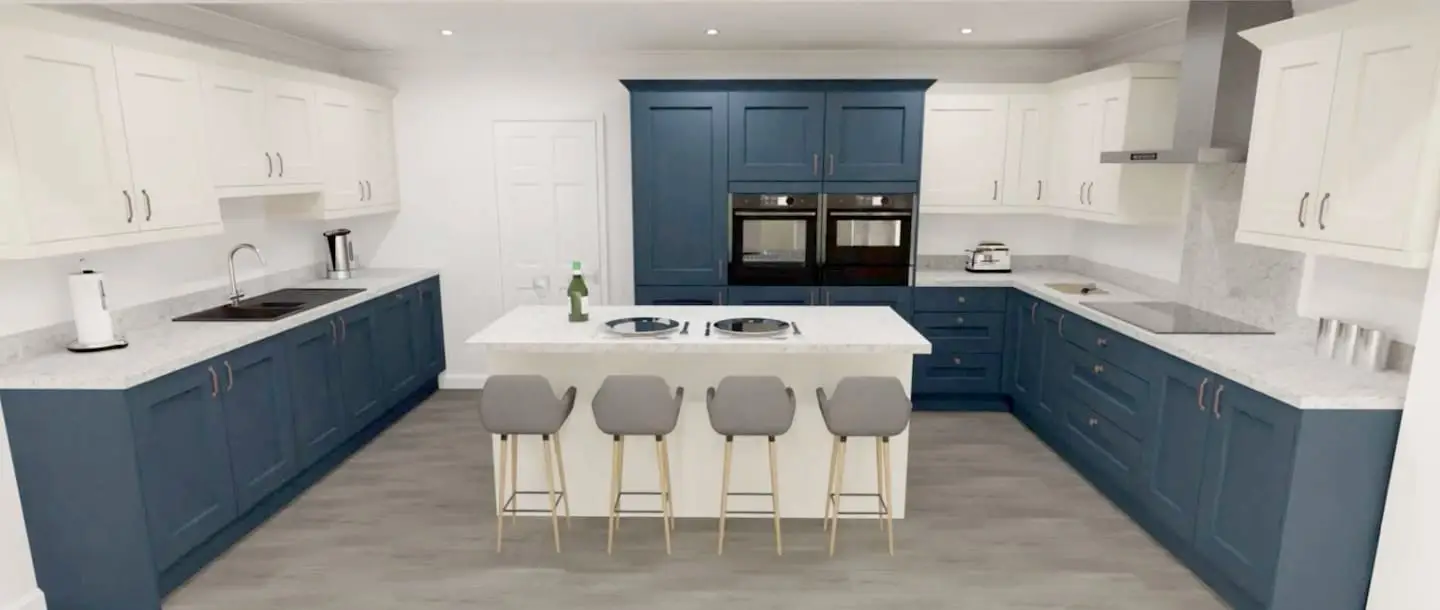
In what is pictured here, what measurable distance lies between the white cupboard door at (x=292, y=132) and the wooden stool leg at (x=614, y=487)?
2.43m

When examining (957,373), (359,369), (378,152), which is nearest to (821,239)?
(957,373)

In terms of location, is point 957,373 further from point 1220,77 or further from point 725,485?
point 725,485

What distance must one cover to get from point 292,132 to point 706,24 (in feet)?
7.87

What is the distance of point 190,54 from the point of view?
3395 millimetres

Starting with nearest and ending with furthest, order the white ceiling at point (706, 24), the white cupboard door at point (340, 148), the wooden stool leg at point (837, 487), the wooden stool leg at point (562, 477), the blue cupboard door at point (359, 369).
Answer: the wooden stool leg at point (837, 487)
the wooden stool leg at point (562, 477)
the white ceiling at point (706, 24)
the blue cupboard door at point (359, 369)
the white cupboard door at point (340, 148)

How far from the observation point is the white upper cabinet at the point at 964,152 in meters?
5.02

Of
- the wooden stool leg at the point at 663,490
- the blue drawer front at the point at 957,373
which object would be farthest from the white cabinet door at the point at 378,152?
the blue drawer front at the point at 957,373

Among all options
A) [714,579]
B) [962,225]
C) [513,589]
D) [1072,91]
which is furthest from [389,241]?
[1072,91]

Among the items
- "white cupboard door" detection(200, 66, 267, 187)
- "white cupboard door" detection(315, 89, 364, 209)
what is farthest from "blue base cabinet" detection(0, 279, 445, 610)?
"white cupboard door" detection(315, 89, 364, 209)

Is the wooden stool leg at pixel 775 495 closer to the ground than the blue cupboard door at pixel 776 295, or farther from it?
closer to the ground

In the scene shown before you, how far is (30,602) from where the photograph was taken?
2.75m

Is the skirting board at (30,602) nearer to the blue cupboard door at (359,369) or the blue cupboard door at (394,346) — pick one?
the blue cupboard door at (359,369)

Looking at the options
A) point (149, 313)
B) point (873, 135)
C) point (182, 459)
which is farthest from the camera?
point (873, 135)

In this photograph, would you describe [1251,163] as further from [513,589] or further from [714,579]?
[513,589]
